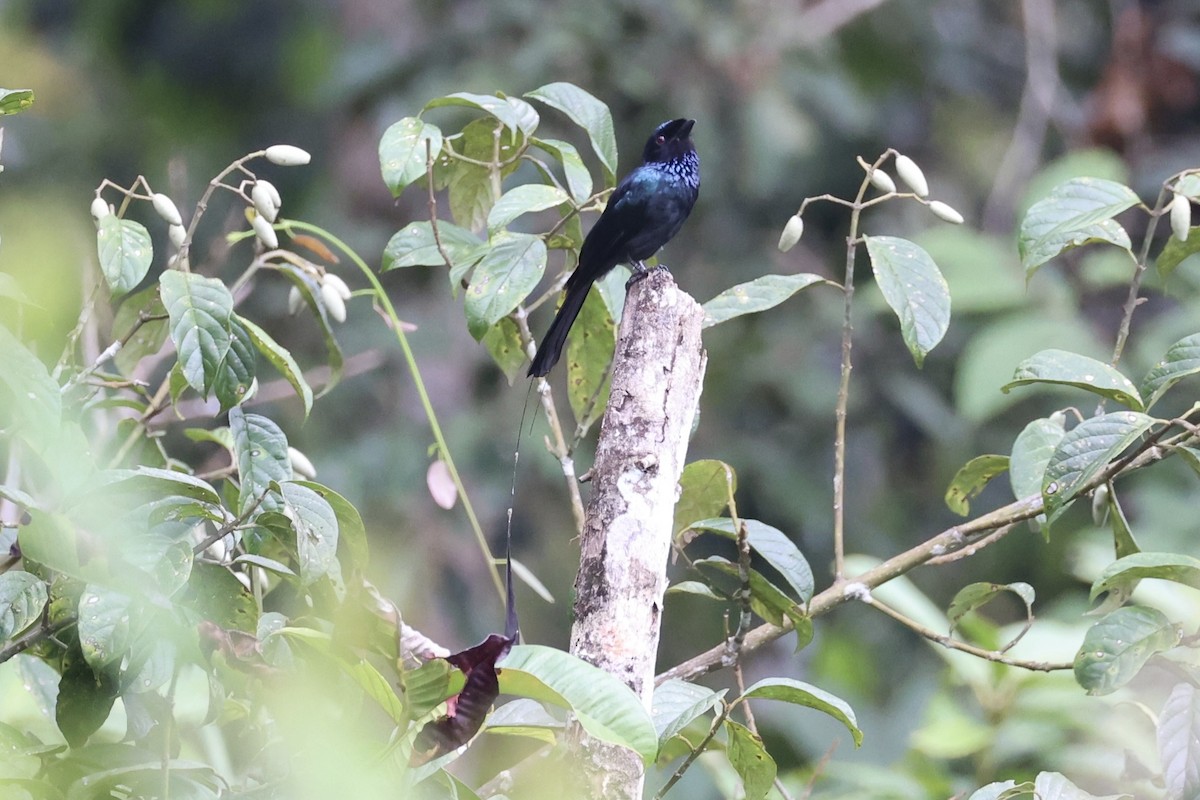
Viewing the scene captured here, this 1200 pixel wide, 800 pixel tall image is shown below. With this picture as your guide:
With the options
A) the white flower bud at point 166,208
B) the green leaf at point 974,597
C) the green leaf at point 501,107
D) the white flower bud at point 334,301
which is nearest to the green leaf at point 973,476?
the green leaf at point 974,597

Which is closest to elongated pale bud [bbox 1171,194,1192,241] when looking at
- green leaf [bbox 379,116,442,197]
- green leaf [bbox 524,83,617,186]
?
green leaf [bbox 524,83,617,186]

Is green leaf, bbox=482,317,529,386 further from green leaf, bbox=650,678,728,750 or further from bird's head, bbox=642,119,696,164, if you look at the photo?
bird's head, bbox=642,119,696,164

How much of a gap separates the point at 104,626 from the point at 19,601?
12 centimetres

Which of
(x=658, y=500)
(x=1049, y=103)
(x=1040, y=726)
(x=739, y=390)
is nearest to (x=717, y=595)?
(x=658, y=500)

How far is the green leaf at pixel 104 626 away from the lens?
1.23m

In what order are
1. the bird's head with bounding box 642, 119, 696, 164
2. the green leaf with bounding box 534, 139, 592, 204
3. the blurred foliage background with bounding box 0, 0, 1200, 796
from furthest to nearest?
1. the blurred foliage background with bounding box 0, 0, 1200, 796
2. the bird's head with bounding box 642, 119, 696, 164
3. the green leaf with bounding box 534, 139, 592, 204

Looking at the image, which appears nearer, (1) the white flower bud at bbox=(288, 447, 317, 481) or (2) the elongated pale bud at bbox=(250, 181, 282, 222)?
(2) the elongated pale bud at bbox=(250, 181, 282, 222)

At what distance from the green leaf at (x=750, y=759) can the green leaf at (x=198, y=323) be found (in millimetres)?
728

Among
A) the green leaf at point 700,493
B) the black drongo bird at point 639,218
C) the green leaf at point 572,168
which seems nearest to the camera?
the green leaf at point 700,493

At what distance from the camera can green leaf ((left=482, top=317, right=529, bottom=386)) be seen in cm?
204

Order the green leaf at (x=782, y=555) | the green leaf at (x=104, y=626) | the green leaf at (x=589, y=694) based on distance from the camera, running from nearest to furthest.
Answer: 1. the green leaf at (x=589, y=694)
2. the green leaf at (x=104, y=626)
3. the green leaf at (x=782, y=555)

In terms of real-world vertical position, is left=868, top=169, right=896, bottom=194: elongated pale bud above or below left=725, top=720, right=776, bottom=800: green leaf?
above

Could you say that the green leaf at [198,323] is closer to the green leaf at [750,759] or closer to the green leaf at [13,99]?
the green leaf at [13,99]

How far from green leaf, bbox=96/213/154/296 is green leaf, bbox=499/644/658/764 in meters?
0.68
